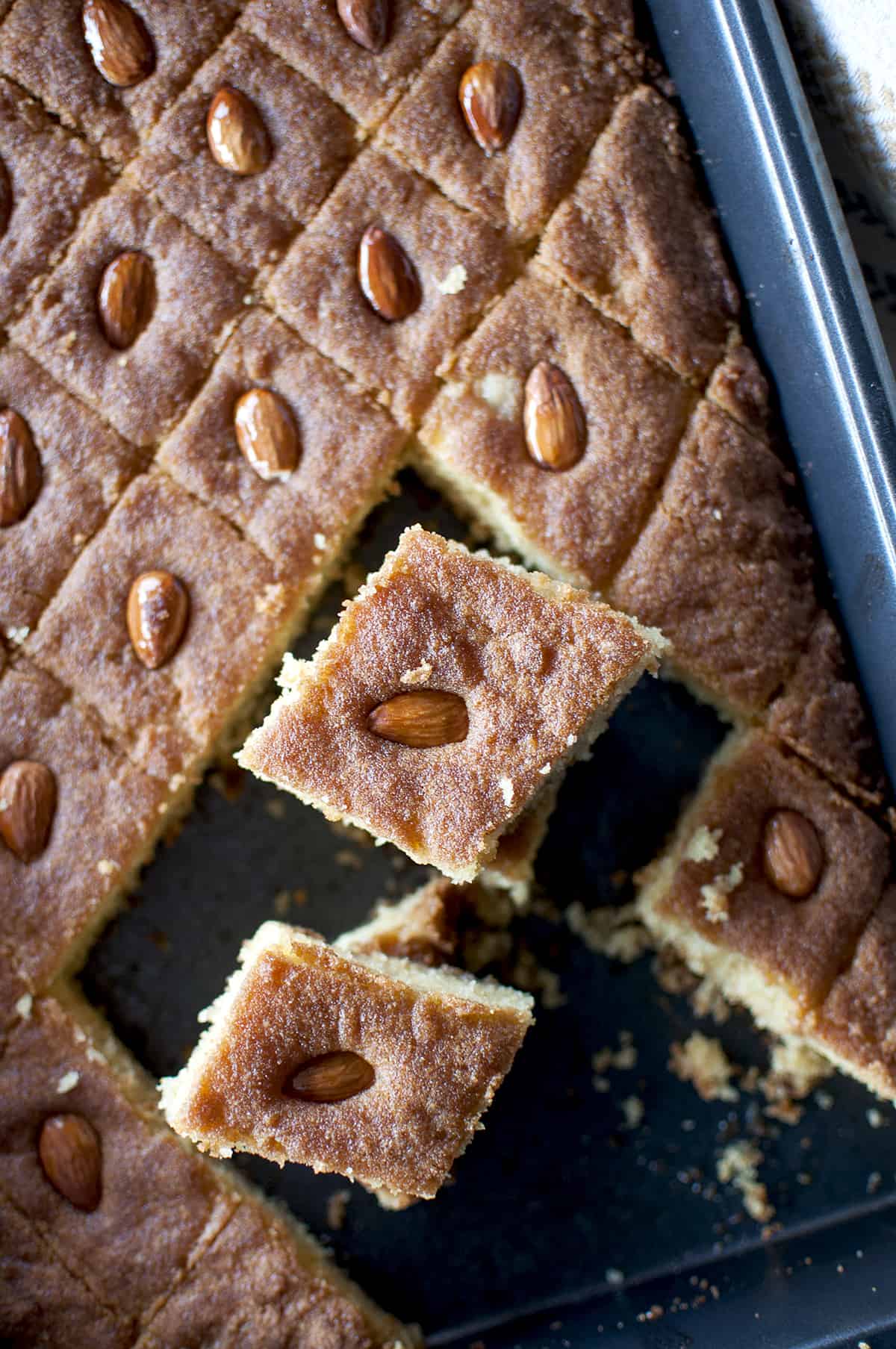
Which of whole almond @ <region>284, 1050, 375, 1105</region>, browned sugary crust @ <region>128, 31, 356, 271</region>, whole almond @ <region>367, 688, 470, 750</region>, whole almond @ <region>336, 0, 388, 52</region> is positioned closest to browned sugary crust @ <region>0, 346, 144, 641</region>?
browned sugary crust @ <region>128, 31, 356, 271</region>

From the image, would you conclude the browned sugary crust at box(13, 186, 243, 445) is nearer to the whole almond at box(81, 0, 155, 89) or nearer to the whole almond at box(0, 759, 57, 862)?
the whole almond at box(81, 0, 155, 89)

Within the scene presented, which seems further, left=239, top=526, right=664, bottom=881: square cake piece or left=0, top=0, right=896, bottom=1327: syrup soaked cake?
left=0, top=0, right=896, bottom=1327: syrup soaked cake

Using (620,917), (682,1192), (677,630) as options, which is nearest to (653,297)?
(677,630)

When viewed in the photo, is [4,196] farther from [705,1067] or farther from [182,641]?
[705,1067]

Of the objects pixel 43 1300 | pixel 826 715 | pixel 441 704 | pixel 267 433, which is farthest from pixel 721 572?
pixel 43 1300

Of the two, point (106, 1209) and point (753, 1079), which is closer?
point (106, 1209)

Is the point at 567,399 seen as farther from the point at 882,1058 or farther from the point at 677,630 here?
the point at 882,1058
